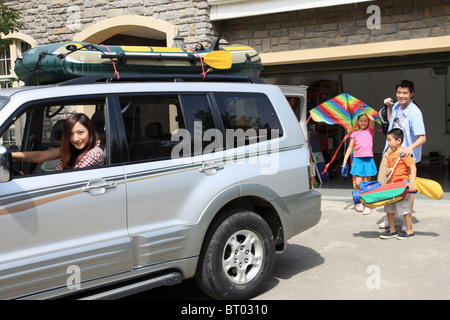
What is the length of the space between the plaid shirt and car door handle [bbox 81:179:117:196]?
197mm

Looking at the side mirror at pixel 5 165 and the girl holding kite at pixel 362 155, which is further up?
the side mirror at pixel 5 165

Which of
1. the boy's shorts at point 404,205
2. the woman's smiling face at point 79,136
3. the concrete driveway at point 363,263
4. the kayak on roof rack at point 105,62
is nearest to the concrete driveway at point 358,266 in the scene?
the concrete driveway at point 363,263

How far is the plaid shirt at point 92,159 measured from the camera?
152 inches

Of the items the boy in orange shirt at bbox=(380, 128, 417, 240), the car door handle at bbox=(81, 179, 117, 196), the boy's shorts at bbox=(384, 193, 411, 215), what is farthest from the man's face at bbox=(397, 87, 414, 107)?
the car door handle at bbox=(81, 179, 117, 196)

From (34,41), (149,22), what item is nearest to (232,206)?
(149,22)

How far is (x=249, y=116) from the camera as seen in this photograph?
4879mm

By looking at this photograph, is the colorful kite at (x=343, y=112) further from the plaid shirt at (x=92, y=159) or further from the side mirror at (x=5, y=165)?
the side mirror at (x=5, y=165)

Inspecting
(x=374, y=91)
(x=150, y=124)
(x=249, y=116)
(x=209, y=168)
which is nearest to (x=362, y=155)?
(x=249, y=116)

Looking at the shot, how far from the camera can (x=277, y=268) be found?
5.60 meters

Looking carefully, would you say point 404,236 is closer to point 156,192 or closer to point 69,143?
point 156,192

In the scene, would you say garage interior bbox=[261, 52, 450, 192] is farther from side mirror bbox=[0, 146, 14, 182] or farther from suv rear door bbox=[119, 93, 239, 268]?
side mirror bbox=[0, 146, 14, 182]

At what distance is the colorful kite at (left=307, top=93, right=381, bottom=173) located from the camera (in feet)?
29.5

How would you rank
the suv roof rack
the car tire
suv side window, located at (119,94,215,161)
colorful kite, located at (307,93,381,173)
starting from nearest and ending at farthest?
1. the suv roof rack
2. suv side window, located at (119,94,215,161)
3. the car tire
4. colorful kite, located at (307,93,381,173)

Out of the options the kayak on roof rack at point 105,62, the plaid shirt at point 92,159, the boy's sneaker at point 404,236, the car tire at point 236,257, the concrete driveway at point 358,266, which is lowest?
the concrete driveway at point 358,266
